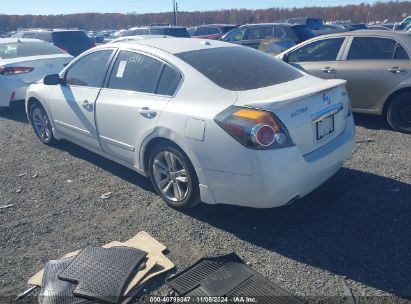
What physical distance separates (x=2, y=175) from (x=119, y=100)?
2093 millimetres

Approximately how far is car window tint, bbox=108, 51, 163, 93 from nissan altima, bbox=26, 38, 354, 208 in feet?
0.04

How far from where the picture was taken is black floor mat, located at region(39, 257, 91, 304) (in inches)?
103

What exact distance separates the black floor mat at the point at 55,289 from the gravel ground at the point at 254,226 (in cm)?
19

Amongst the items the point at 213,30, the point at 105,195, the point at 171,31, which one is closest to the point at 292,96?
the point at 105,195

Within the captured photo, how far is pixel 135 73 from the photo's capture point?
13.2ft

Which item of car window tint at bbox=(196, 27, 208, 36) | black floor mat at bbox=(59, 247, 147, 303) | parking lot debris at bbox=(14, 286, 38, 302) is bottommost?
parking lot debris at bbox=(14, 286, 38, 302)

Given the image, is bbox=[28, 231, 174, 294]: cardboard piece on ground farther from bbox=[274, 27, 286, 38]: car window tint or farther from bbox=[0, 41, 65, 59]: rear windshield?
bbox=[274, 27, 286, 38]: car window tint

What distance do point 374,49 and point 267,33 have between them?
6.91 metres

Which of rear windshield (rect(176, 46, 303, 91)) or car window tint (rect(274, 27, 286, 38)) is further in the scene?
car window tint (rect(274, 27, 286, 38))

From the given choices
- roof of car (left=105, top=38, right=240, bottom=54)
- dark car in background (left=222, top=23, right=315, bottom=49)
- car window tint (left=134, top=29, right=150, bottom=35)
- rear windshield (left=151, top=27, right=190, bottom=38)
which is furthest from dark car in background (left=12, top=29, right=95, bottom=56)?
roof of car (left=105, top=38, right=240, bottom=54)

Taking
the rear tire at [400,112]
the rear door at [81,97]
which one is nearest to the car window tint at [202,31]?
Answer: the rear tire at [400,112]

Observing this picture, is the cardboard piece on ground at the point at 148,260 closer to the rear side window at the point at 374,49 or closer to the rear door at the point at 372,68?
the rear door at the point at 372,68

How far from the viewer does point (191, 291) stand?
2.63 meters

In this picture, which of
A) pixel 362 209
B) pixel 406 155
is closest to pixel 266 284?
pixel 362 209
